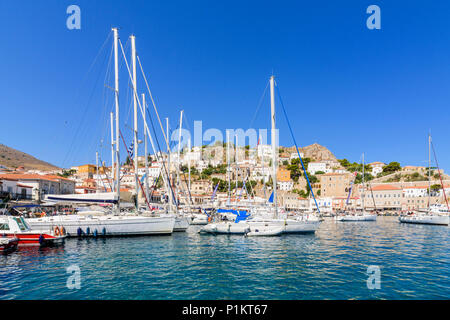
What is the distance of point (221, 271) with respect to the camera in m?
13.7

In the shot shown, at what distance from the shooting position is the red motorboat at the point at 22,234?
1891 cm

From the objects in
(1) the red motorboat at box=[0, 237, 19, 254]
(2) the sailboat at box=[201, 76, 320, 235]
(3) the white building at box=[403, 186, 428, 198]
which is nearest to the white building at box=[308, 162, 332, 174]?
(3) the white building at box=[403, 186, 428, 198]

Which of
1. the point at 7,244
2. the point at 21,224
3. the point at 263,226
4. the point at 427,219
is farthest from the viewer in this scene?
the point at 427,219

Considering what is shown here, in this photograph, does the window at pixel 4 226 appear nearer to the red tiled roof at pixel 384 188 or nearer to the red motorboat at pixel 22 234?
the red motorboat at pixel 22 234

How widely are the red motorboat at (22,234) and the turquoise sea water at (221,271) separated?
111cm

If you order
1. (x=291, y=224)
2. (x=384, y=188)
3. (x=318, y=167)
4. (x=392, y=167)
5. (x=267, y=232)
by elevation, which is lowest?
(x=267, y=232)

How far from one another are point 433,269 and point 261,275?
29.8 feet

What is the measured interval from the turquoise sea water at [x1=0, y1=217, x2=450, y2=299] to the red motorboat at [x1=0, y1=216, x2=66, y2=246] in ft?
3.65

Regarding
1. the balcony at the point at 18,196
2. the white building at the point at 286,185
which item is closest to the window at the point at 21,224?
A: the balcony at the point at 18,196

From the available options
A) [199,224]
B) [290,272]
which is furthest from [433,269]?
[199,224]

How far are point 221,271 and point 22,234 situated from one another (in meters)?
14.3

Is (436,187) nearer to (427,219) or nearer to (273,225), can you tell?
(427,219)

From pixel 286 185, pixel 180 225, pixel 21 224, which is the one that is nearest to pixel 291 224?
pixel 180 225

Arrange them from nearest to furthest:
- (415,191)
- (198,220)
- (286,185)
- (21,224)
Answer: (21,224) → (198,220) → (415,191) → (286,185)
